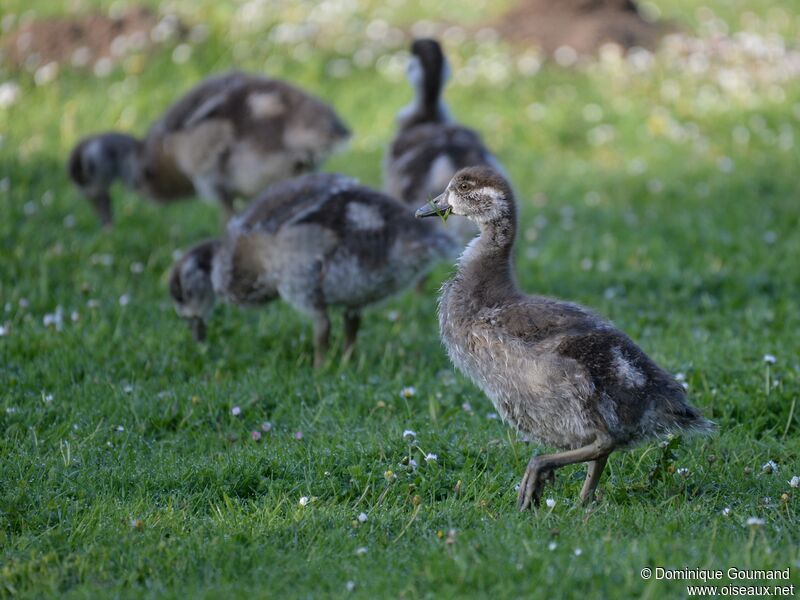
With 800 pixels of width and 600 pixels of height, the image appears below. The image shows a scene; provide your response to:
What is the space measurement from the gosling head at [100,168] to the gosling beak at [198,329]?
117 inches

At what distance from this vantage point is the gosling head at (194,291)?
7.95 meters

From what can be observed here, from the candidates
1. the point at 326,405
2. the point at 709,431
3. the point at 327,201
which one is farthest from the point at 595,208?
the point at 709,431

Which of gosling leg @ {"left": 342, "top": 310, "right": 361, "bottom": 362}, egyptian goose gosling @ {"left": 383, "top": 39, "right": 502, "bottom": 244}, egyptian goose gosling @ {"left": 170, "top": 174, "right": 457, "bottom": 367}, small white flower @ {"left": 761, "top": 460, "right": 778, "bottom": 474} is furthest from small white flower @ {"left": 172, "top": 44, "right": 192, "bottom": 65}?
small white flower @ {"left": 761, "top": 460, "right": 778, "bottom": 474}

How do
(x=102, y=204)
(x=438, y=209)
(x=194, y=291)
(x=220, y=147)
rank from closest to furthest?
(x=438, y=209) → (x=194, y=291) → (x=220, y=147) → (x=102, y=204)

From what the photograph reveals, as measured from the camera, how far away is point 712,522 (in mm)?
→ 4891

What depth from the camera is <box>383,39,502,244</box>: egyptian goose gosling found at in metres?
8.84

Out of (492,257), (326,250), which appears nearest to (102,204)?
(326,250)

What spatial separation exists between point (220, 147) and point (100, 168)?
1584 millimetres

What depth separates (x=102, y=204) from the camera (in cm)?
1068

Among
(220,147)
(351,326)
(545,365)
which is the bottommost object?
(351,326)

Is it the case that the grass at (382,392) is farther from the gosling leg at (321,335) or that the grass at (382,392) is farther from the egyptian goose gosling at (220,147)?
the egyptian goose gosling at (220,147)

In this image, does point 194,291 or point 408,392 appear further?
point 194,291

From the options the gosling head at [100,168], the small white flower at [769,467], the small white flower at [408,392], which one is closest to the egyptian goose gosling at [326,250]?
the small white flower at [408,392]

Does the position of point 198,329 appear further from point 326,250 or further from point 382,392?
point 382,392
